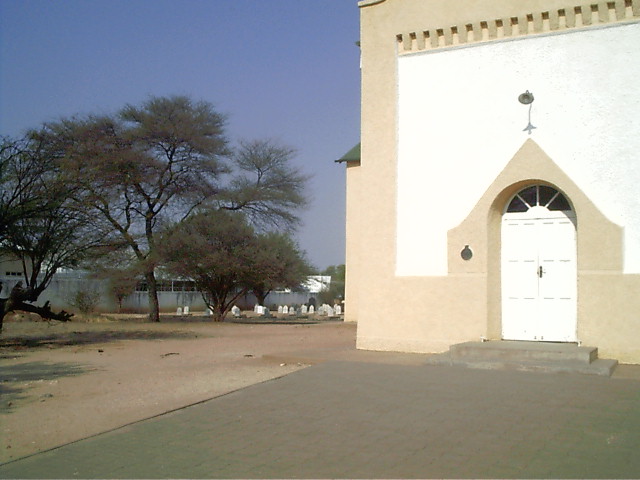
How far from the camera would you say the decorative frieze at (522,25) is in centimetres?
1252

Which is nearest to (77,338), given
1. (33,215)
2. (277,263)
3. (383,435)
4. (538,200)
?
(33,215)

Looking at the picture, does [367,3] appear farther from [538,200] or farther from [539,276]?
[539,276]

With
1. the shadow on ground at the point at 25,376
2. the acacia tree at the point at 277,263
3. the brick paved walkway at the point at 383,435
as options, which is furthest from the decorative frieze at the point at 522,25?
the acacia tree at the point at 277,263

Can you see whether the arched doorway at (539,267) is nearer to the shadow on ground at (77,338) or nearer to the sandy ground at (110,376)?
the sandy ground at (110,376)

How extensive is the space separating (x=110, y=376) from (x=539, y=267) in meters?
8.28

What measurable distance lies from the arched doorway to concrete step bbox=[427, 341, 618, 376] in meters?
0.54

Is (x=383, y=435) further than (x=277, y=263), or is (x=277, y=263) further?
(x=277, y=263)

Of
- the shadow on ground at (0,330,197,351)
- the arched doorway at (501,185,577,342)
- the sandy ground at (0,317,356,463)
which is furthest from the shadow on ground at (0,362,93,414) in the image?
the arched doorway at (501,185,577,342)

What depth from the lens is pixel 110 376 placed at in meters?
12.0

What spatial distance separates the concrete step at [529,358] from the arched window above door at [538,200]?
2.66 meters

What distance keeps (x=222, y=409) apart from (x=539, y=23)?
378 inches

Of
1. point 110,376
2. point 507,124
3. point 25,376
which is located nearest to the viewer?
point 110,376

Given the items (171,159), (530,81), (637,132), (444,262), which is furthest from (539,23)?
(171,159)

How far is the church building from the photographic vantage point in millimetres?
12242
